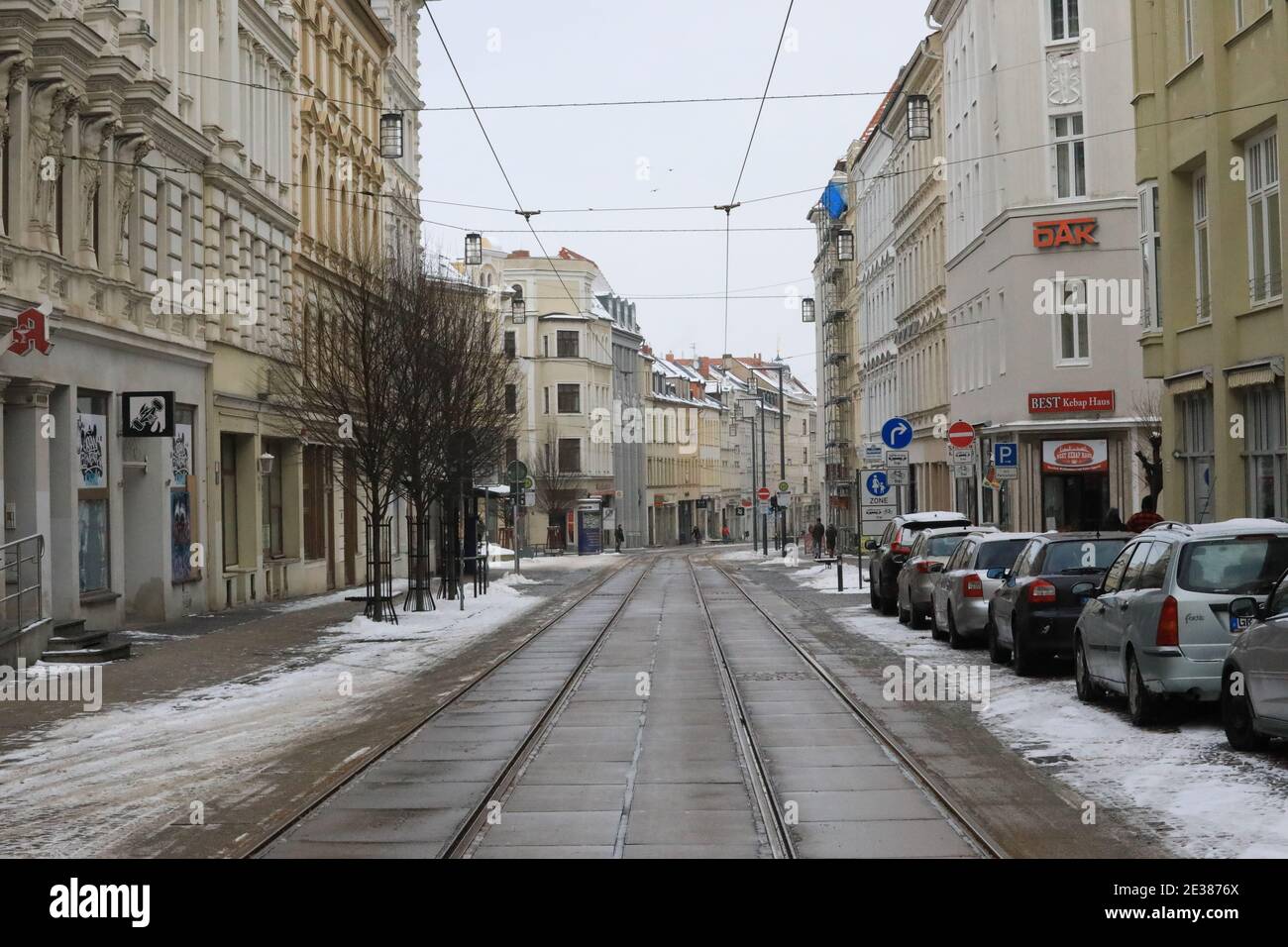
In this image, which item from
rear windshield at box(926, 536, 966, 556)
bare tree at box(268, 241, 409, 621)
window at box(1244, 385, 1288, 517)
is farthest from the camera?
bare tree at box(268, 241, 409, 621)

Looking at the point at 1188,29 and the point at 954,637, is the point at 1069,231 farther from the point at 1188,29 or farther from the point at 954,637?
the point at 954,637

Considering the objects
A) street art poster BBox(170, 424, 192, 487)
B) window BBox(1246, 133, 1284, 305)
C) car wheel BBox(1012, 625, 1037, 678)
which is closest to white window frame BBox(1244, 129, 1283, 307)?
window BBox(1246, 133, 1284, 305)

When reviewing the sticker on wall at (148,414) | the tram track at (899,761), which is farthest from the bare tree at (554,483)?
the tram track at (899,761)

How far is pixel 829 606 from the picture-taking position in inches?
1383

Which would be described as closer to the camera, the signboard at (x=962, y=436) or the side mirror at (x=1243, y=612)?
the side mirror at (x=1243, y=612)

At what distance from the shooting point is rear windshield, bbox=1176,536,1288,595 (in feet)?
43.7

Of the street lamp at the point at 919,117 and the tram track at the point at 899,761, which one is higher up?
the street lamp at the point at 919,117

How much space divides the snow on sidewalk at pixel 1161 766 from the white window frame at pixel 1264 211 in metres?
8.95

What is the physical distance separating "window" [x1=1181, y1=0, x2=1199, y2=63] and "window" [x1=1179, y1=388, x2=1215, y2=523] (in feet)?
17.1

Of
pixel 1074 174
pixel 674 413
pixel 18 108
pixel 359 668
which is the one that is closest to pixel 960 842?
pixel 359 668

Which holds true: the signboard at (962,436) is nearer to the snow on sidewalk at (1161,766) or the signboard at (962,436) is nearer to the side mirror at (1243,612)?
the snow on sidewalk at (1161,766)

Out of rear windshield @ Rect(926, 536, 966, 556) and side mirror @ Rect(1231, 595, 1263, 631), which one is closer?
side mirror @ Rect(1231, 595, 1263, 631)

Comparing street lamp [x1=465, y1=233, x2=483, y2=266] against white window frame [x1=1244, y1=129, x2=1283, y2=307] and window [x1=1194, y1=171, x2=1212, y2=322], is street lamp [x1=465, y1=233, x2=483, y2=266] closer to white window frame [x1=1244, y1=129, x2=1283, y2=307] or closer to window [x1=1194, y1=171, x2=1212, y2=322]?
window [x1=1194, y1=171, x2=1212, y2=322]

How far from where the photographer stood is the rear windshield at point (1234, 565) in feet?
43.7
